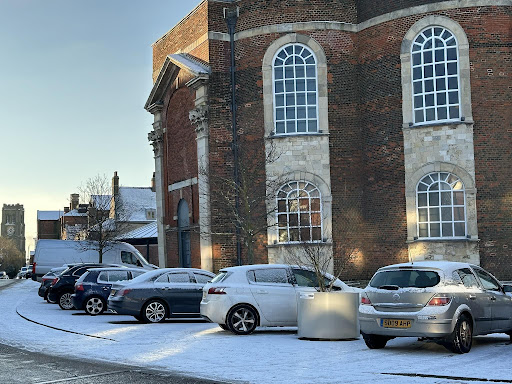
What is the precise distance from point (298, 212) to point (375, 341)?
1624 cm

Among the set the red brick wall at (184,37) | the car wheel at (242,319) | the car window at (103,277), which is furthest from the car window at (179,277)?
the red brick wall at (184,37)

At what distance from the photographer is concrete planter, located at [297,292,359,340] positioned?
1534 centimetres

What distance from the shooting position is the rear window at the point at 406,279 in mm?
13117

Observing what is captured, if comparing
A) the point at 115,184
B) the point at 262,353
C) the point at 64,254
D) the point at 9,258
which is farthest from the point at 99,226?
the point at 9,258

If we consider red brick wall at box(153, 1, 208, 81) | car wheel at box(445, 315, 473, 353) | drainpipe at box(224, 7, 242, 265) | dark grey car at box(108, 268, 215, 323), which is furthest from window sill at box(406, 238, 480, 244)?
car wheel at box(445, 315, 473, 353)

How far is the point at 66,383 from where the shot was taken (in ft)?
32.8

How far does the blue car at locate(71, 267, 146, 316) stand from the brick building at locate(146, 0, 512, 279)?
17.2ft

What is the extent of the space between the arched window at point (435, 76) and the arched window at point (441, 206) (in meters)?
2.11

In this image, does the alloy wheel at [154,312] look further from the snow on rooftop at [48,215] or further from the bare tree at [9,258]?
the snow on rooftop at [48,215]

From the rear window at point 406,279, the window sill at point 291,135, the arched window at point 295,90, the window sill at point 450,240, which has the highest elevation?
the arched window at point 295,90

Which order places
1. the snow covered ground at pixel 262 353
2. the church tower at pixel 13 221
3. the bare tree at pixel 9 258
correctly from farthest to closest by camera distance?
the church tower at pixel 13 221 < the bare tree at pixel 9 258 < the snow covered ground at pixel 262 353

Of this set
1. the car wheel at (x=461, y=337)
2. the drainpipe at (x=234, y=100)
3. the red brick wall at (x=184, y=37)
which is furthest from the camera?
the red brick wall at (x=184, y=37)

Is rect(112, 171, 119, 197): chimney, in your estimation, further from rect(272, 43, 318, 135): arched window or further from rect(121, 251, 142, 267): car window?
rect(272, 43, 318, 135): arched window

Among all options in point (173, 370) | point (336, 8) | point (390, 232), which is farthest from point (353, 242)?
point (173, 370)
